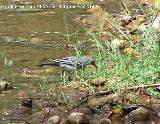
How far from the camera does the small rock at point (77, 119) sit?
2887 mm

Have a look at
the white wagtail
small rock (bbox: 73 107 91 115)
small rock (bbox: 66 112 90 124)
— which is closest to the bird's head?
the white wagtail

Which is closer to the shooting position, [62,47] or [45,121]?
[45,121]

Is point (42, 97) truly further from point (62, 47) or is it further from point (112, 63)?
point (62, 47)

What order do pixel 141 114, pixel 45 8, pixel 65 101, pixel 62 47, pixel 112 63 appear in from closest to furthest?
pixel 141 114 → pixel 65 101 → pixel 112 63 → pixel 62 47 → pixel 45 8

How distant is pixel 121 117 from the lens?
9.56 ft

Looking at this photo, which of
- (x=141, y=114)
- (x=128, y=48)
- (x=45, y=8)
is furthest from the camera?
(x=45, y=8)

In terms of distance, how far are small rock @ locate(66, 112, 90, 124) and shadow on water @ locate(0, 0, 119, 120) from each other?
341 mm

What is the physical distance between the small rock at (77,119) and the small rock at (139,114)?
0.24 metres

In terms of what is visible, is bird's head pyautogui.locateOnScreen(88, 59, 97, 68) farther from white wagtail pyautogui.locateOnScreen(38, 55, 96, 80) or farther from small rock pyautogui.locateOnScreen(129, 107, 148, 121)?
small rock pyautogui.locateOnScreen(129, 107, 148, 121)

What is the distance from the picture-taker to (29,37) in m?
4.89

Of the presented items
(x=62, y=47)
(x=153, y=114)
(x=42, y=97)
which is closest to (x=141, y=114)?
(x=153, y=114)

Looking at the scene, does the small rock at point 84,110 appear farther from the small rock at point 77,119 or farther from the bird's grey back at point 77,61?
the bird's grey back at point 77,61

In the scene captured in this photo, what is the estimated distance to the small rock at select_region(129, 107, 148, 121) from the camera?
287cm

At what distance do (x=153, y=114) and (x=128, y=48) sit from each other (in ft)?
3.40
